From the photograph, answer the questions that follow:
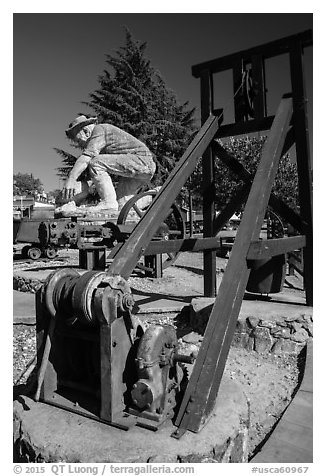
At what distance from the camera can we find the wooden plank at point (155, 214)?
2422 mm

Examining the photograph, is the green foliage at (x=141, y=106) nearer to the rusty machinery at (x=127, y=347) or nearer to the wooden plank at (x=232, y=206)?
the wooden plank at (x=232, y=206)

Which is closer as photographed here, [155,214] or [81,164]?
[155,214]

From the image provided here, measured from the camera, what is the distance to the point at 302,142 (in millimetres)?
3945

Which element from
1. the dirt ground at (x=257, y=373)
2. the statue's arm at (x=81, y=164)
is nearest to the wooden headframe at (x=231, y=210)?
the dirt ground at (x=257, y=373)

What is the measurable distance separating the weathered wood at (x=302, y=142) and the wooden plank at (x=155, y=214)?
3.06 feet

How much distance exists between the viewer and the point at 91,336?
1.91 metres

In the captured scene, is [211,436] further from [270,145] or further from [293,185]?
[293,185]

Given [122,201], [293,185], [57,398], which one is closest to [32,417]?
[57,398]

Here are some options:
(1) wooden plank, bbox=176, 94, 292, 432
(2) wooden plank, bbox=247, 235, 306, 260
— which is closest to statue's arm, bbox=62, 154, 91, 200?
(2) wooden plank, bbox=247, 235, 306, 260

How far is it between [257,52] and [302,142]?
1.27m

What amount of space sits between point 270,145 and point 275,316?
176 centimetres

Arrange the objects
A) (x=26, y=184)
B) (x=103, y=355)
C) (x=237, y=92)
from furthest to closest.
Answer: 1. (x=26, y=184)
2. (x=237, y=92)
3. (x=103, y=355)

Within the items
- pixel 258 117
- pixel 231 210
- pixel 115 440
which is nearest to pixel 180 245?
pixel 231 210

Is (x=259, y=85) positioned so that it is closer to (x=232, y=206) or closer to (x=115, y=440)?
(x=232, y=206)
